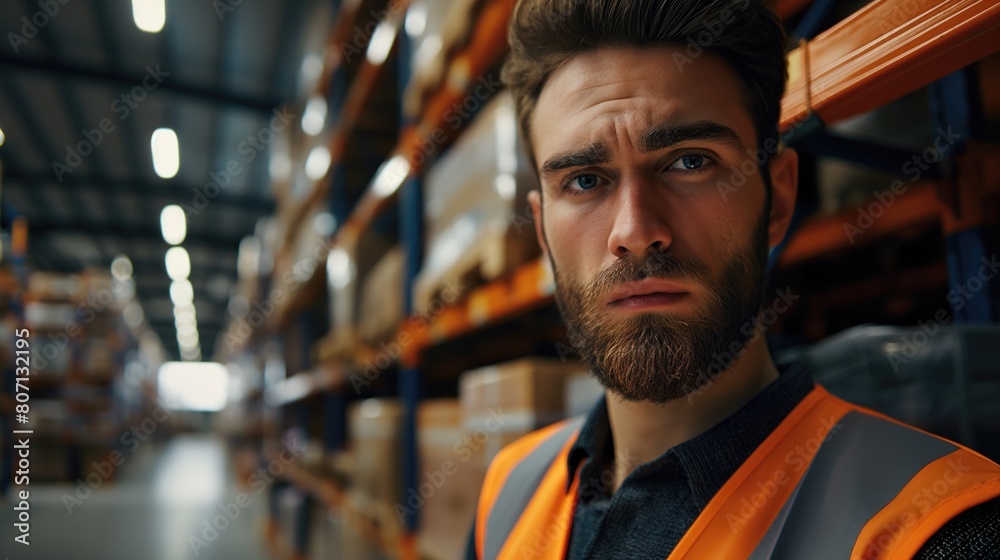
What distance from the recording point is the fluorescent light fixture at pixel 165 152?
9.59 m

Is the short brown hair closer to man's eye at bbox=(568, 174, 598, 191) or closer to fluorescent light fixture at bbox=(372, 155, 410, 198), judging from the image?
man's eye at bbox=(568, 174, 598, 191)

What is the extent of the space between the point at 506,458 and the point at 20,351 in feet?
4.23

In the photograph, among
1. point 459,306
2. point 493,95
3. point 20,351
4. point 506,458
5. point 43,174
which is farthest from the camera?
point 43,174

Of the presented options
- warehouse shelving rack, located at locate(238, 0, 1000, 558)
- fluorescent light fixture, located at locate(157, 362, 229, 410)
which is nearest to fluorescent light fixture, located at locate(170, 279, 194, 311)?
fluorescent light fixture, located at locate(157, 362, 229, 410)

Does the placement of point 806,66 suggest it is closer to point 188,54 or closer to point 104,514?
point 104,514

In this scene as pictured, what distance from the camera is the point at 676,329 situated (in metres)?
1.00

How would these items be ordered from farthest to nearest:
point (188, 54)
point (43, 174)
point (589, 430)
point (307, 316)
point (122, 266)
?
point (122, 266) < point (43, 174) < point (188, 54) < point (307, 316) < point (589, 430)

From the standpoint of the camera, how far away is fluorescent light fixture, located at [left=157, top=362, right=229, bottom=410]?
32.9 m

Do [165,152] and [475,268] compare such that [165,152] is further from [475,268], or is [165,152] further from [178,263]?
[475,268]

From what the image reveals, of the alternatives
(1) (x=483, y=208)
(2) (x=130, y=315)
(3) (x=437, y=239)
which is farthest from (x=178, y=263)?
(1) (x=483, y=208)

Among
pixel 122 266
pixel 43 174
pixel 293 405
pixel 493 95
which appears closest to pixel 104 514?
pixel 293 405

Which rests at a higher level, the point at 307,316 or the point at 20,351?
the point at 307,316

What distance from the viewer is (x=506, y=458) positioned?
4.96ft

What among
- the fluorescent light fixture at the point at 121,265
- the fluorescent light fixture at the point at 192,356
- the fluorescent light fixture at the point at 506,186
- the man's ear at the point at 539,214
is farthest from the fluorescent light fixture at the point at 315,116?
the fluorescent light fixture at the point at 192,356
